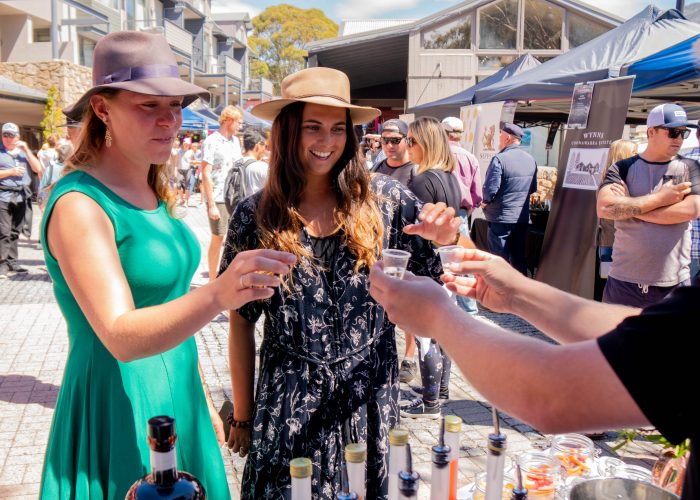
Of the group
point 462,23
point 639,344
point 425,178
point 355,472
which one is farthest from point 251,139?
point 462,23

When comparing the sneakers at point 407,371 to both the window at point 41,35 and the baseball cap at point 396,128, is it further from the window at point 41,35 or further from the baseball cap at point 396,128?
the window at point 41,35

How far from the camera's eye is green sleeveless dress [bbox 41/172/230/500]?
1.64 m

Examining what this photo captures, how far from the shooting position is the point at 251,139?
6.95 m

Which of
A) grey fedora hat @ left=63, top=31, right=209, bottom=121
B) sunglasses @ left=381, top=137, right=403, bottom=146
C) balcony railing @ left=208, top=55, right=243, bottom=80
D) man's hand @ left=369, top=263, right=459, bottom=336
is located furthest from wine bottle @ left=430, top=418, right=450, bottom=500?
balcony railing @ left=208, top=55, right=243, bottom=80

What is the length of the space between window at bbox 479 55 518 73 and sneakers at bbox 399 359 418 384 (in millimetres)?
17487

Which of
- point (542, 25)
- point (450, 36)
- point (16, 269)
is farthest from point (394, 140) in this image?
point (542, 25)

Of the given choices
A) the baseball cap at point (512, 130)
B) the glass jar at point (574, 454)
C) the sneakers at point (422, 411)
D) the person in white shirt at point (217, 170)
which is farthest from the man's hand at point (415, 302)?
the baseball cap at point (512, 130)

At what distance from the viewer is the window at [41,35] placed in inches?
1036

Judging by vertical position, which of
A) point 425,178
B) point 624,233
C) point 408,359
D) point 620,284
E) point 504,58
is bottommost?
point 408,359

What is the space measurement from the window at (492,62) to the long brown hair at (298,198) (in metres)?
19.7

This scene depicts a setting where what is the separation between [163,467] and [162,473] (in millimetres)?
15

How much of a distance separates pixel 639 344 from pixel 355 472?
0.74 metres

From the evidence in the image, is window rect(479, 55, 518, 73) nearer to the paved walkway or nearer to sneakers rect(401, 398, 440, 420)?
the paved walkway

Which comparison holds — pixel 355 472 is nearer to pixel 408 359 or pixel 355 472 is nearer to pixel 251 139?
pixel 408 359
